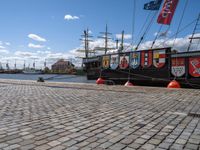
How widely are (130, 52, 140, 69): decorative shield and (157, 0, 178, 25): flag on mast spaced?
10.2 feet

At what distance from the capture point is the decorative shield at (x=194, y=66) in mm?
16284

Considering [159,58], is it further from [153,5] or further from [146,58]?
[153,5]

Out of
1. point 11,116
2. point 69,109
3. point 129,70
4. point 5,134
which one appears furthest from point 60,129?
point 129,70

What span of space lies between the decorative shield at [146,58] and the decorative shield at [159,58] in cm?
35

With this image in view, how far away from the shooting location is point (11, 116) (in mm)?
5371

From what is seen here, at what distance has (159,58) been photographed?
17953 millimetres

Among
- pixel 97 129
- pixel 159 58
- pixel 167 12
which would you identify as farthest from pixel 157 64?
pixel 97 129

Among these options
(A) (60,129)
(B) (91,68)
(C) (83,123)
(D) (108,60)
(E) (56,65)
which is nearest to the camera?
(A) (60,129)

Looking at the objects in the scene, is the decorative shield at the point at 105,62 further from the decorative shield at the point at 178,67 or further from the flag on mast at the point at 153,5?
the decorative shield at the point at 178,67

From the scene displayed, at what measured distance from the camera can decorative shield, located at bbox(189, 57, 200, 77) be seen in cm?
1628

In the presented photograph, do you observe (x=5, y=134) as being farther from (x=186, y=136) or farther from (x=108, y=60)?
(x=108, y=60)

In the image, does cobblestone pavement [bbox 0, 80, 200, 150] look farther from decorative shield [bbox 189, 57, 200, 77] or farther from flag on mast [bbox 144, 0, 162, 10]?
flag on mast [bbox 144, 0, 162, 10]

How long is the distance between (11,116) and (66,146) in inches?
96.4

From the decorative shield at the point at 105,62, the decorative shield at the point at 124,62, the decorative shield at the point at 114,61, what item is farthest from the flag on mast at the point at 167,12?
the decorative shield at the point at 105,62
